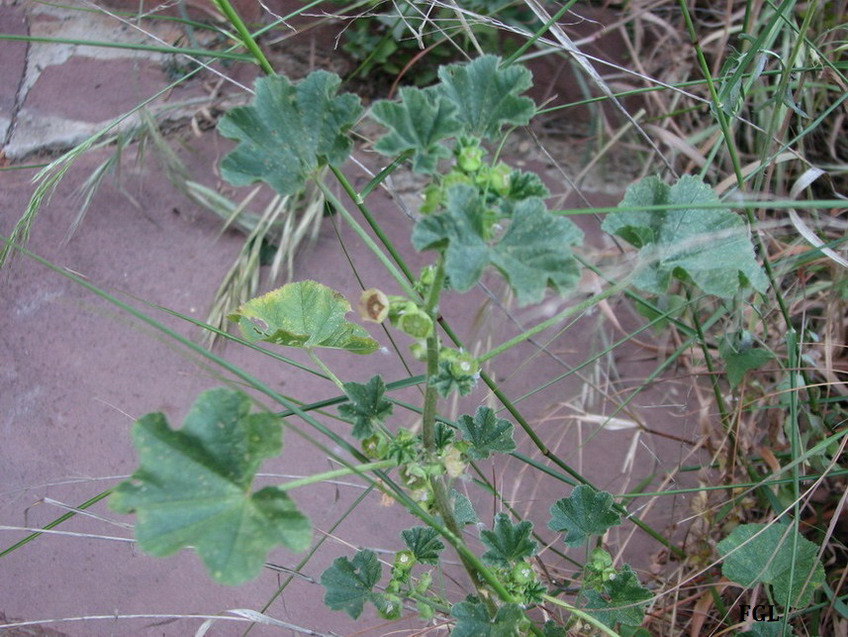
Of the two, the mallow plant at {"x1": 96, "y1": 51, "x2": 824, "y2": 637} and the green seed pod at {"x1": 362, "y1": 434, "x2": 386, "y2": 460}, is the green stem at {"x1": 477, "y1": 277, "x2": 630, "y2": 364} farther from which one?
the green seed pod at {"x1": 362, "y1": 434, "x2": 386, "y2": 460}

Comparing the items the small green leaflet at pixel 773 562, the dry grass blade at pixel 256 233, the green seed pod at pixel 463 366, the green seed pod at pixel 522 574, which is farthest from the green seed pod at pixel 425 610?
the dry grass blade at pixel 256 233

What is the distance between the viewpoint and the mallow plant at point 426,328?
651 mm

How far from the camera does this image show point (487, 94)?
30.1 inches

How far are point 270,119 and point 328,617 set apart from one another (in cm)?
87

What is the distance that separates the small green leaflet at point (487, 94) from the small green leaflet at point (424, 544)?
1.45 ft

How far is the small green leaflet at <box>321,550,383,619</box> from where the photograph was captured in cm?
91

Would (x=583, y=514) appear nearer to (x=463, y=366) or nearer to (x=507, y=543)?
(x=507, y=543)

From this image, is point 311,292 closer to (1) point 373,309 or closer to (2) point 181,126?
(1) point 373,309

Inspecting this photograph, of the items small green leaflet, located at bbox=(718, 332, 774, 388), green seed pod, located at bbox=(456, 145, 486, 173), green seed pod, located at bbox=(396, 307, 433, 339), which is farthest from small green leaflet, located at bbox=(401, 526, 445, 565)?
small green leaflet, located at bbox=(718, 332, 774, 388)

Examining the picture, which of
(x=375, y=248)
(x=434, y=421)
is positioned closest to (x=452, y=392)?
(x=434, y=421)

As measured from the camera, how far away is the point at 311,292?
1.03 metres

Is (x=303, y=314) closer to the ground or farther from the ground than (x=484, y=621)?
farther from the ground

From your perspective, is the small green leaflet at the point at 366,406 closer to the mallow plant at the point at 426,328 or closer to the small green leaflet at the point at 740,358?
the mallow plant at the point at 426,328

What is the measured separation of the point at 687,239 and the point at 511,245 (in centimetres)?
29
